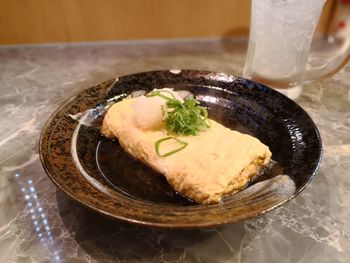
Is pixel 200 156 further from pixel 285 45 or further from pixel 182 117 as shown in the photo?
pixel 285 45

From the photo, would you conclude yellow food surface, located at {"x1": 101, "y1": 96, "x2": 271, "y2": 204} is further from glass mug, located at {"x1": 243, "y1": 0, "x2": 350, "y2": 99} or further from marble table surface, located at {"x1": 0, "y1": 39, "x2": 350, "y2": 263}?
glass mug, located at {"x1": 243, "y1": 0, "x2": 350, "y2": 99}

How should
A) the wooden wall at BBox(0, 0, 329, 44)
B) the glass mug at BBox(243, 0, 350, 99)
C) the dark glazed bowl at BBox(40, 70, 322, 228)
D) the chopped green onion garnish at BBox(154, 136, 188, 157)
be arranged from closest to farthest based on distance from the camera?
the dark glazed bowl at BBox(40, 70, 322, 228), the chopped green onion garnish at BBox(154, 136, 188, 157), the glass mug at BBox(243, 0, 350, 99), the wooden wall at BBox(0, 0, 329, 44)

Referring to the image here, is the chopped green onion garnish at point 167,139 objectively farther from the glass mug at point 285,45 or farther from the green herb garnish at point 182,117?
the glass mug at point 285,45

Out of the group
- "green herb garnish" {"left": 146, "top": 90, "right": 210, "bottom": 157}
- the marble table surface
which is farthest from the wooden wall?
"green herb garnish" {"left": 146, "top": 90, "right": 210, "bottom": 157}

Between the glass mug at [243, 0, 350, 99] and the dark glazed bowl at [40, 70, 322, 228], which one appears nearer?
the dark glazed bowl at [40, 70, 322, 228]

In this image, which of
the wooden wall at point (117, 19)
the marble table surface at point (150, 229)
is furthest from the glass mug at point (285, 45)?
the wooden wall at point (117, 19)

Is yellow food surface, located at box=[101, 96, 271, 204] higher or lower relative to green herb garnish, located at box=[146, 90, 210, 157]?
lower

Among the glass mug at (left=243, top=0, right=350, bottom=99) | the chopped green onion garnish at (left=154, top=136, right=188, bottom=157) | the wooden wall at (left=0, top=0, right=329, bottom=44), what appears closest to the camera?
the chopped green onion garnish at (left=154, top=136, right=188, bottom=157)

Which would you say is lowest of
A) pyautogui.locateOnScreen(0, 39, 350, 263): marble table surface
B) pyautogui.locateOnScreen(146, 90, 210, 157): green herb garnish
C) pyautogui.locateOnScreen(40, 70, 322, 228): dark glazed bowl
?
pyautogui.locateOnScreen(0, 39, 350, 263): marble table surface
